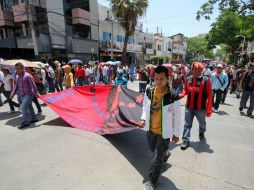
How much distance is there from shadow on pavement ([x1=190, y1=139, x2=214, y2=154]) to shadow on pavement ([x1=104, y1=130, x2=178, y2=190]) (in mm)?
1002

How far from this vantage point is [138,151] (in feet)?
13.0

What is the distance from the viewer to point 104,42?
24.8 m

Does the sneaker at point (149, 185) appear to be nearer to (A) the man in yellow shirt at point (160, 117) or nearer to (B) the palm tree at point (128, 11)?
(A) the man in yellow shirt at point (160, 117)

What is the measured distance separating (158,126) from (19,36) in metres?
21.0

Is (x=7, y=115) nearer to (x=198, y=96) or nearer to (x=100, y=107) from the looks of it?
(x=100, y=107)

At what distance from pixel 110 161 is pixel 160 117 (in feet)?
4.68

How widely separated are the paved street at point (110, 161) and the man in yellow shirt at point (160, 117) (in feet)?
1.62

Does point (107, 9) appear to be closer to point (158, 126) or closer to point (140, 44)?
point (140, 44)

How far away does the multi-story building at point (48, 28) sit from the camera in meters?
18.1

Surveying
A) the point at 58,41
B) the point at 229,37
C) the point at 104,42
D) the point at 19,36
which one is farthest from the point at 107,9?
the point at 229,37

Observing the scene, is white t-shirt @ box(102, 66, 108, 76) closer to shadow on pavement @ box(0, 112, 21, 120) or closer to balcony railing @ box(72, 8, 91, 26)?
shadow on pavement @ box(0, 112, 21, 120)

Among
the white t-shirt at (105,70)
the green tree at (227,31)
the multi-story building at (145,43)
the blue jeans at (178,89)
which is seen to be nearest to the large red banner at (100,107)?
the blue jeans at (178,89)

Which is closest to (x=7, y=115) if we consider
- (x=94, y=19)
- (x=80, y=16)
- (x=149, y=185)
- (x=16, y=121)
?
(x=16, y=121)

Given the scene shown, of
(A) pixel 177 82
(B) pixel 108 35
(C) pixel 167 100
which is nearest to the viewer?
(C) pixel 167 100
